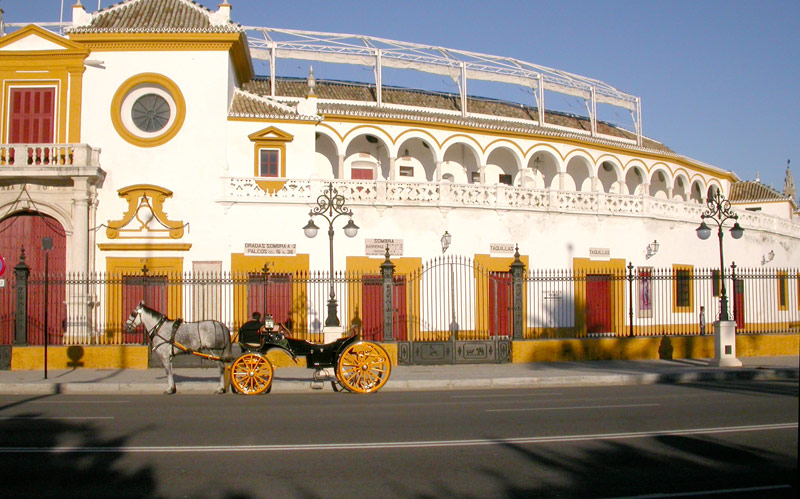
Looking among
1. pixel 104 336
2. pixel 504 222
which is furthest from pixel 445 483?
pixel 504 222

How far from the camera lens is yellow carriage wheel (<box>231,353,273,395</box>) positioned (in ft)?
48.9

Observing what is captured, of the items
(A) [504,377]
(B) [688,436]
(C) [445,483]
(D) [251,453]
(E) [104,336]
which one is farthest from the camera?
(E) [104,336]

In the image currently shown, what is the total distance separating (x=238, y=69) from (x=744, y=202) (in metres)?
29.5

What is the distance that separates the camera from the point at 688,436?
31.5 ft

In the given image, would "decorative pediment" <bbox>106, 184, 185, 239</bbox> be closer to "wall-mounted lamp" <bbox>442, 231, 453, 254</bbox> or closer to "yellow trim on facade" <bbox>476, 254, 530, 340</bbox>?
"wall-mounted lamp" <bbox>442, 231, 453, 254</bbox>

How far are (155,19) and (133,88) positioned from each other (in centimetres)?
251

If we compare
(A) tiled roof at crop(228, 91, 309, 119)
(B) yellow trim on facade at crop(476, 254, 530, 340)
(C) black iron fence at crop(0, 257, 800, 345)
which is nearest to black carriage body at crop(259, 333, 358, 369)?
(C) black iron fence at crop(0, 257, 800, 345)

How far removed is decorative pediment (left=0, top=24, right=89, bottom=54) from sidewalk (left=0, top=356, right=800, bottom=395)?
11477 mm

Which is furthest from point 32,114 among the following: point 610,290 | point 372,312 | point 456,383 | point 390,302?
point 610,290

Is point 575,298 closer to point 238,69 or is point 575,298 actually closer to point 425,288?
point 425,288

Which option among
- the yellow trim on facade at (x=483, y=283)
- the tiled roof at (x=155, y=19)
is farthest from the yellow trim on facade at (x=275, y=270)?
the tiled roof at (x=155, y=19)

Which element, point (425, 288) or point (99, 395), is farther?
point (425, 288)

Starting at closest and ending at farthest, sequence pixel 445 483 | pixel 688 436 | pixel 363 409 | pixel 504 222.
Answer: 1. pixel 445 483
2. pixel 688 436
3. pixel 363 409
4. pixel 504 222

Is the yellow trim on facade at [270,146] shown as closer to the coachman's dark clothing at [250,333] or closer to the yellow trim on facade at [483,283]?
the yellow trim on facade at [483,283]
